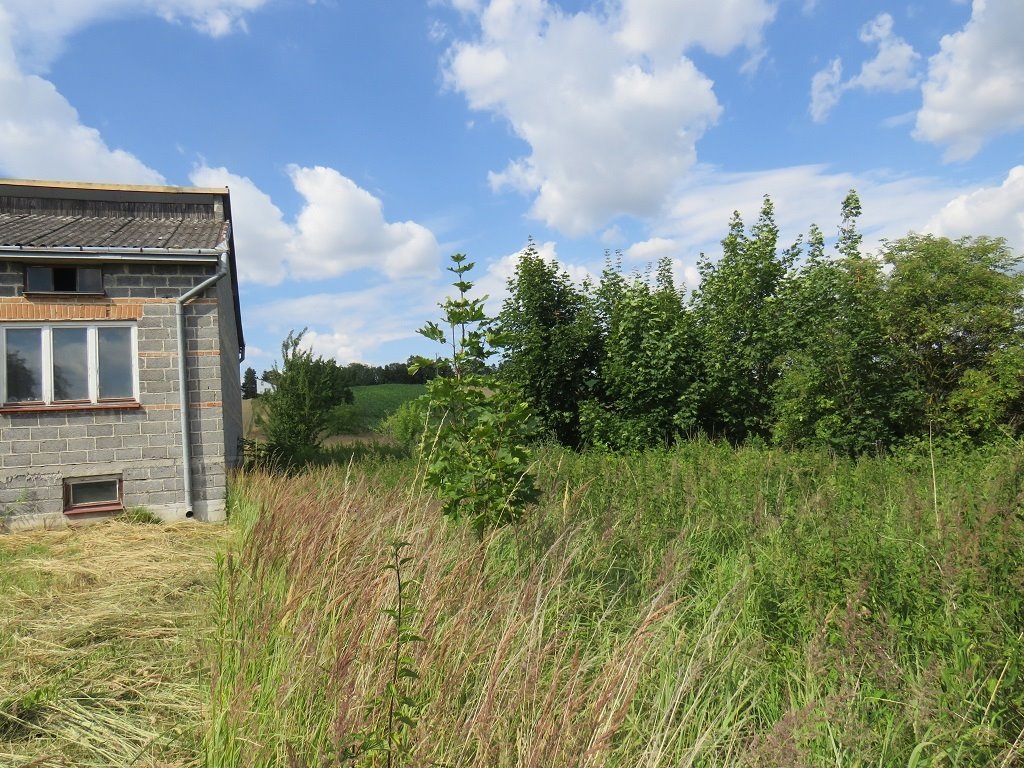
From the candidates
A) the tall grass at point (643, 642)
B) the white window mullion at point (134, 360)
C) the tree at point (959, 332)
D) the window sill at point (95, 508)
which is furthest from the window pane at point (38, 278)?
the tree at point (959, 332)

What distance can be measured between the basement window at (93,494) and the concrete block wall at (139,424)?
0.10 meters

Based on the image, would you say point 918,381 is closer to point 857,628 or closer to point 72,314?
point 857,628

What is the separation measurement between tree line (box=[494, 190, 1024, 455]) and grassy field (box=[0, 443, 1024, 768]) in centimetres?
500

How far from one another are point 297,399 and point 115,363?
8.97 m

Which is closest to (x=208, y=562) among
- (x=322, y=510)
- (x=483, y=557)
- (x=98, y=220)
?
(x=322, y=510)

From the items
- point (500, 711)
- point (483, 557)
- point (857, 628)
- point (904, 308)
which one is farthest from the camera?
point (904, 308)

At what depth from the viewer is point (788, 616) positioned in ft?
11.3

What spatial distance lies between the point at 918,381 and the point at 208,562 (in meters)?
12.8

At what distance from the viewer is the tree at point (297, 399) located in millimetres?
18625

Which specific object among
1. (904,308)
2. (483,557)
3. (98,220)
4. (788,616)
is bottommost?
(788,616)

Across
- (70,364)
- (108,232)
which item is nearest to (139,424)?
(70,364)

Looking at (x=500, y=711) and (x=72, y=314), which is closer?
(x=500, y=711)

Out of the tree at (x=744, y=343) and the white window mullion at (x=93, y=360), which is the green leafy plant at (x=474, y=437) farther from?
the tree at (x=744, y=343)

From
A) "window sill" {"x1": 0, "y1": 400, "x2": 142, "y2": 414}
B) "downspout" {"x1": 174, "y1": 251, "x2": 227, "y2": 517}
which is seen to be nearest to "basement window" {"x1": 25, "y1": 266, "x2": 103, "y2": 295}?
"downspout" {"x1": 174, "y1": 251, "x2": 227, "y2": 517}
